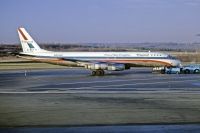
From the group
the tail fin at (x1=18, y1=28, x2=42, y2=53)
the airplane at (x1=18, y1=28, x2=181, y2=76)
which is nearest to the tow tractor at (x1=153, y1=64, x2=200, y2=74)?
the airplane at (x1=18, y1=28, x2=181, y2=76)

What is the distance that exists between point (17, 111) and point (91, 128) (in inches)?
245

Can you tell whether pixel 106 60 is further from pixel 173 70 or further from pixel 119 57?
pixel 173 70

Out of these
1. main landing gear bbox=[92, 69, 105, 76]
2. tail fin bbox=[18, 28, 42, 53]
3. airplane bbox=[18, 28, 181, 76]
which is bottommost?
main landing gear bbox=[92, 69, 105, 76]

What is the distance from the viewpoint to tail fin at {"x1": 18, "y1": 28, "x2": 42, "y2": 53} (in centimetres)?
6328

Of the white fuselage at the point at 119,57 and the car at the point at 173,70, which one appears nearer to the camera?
the white fuselage at the point at 119,57

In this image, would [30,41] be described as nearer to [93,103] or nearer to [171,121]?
[93,103]

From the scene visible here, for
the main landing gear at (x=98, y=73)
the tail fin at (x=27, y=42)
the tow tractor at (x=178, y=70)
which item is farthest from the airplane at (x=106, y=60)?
the tail fin at (x=27, y=42)

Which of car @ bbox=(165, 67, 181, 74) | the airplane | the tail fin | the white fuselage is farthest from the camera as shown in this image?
the tail fin

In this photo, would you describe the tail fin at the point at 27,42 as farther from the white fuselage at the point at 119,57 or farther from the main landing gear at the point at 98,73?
the main landing gear at the point at 98,73

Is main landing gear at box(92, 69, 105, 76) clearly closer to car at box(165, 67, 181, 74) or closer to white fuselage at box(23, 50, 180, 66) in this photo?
white fuselage at box(23, 50, 180, 66)

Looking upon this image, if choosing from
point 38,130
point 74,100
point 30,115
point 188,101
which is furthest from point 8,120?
point 188,101

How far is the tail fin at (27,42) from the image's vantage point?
208ft

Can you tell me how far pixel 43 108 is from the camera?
21.8m

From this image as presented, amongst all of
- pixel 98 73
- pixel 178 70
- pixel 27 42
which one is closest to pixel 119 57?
pixel 98 73
